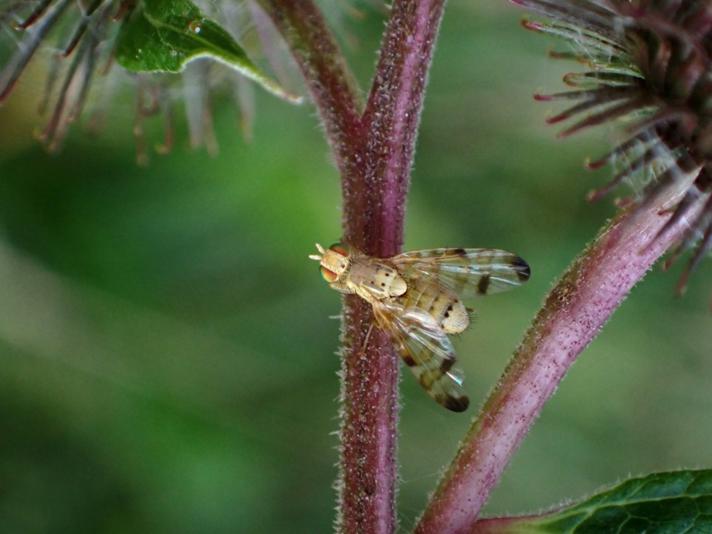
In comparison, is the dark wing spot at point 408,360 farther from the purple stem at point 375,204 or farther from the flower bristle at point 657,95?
the flower bristle at point 657,95

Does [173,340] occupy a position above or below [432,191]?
below

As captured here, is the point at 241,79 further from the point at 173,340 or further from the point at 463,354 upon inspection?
the point at 463,354

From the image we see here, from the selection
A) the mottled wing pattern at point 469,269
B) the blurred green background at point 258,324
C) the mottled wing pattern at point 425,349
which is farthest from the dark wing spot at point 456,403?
the blurred green background at point 258,324

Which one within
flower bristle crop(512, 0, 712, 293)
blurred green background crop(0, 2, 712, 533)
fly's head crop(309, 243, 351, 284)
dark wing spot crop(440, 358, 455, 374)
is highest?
flower bristle crop(512, 0, 712, 293)

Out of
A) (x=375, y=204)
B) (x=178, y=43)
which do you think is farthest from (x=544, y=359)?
(x=178, y=43)

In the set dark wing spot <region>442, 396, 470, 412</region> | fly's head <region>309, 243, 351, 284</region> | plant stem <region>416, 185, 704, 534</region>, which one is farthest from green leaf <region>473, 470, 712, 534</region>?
fly's head <region>309, 243, 351, 284</region>

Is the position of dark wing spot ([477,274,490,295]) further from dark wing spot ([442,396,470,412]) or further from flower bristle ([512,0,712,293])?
flower bristle ([512,0,712,293])

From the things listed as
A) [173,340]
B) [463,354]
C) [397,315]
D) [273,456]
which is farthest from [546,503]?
[397,315]
